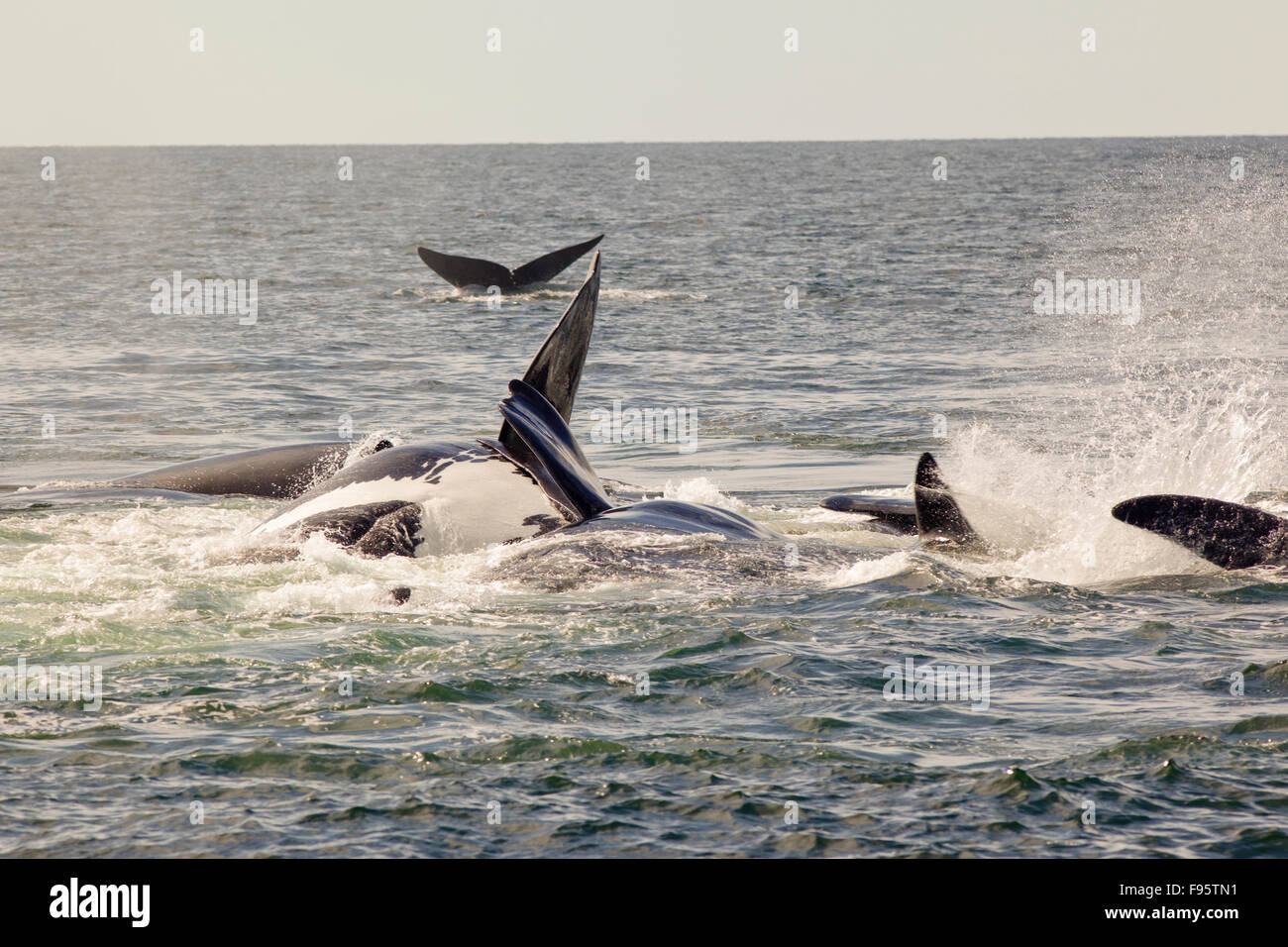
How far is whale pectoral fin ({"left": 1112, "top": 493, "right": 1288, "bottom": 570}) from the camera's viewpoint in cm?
834

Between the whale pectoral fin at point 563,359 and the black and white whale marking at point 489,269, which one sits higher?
the black and white whale marking at point 489,269

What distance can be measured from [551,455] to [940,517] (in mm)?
2546

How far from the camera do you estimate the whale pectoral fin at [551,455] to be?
8.61m

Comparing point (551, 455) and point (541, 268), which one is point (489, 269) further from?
point (551, 455)

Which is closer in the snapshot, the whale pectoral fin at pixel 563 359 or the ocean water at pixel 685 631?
the ocean water at pixel 685 631

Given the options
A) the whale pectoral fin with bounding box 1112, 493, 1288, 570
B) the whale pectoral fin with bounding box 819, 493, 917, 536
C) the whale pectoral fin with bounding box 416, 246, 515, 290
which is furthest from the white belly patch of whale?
the whale pectoral fin with bounding box 416, 246, 515, 290

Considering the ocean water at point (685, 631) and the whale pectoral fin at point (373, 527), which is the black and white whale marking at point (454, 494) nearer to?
the whale pectoral fin at point (373, 527)

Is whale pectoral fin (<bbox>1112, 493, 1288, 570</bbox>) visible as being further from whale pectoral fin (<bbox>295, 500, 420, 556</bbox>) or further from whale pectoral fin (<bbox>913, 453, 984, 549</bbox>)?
whale pectoral fin (<bbox>295, 500, 420, 556</bbox>)

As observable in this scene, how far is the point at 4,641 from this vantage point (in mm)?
7254

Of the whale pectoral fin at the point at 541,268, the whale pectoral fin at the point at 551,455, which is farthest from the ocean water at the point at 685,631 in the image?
the whale pectoral fin at the point at 541,268

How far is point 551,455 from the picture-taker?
28.4 feet

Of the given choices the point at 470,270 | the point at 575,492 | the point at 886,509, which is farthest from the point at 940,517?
the point at 470,270

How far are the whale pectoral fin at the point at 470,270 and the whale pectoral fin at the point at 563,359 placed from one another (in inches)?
841
